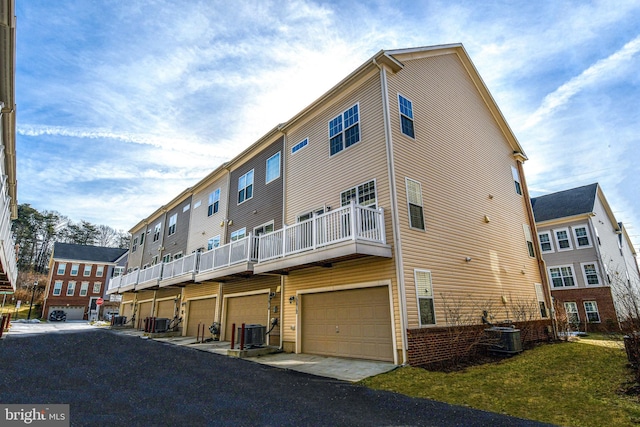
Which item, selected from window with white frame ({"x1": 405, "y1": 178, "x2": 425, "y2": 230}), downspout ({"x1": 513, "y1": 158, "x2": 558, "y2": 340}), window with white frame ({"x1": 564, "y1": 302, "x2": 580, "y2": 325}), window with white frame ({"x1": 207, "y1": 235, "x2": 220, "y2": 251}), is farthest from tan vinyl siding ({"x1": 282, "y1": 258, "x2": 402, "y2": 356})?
window with white frame ({"x1": 564, "y1": 302, "x2": 580, "y2": 325})

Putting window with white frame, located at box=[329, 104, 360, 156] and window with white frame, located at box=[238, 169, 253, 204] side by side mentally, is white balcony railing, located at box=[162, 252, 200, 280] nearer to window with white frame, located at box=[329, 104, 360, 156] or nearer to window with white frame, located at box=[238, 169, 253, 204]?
window with white frame, located at box=[238, 169, 253, 204]

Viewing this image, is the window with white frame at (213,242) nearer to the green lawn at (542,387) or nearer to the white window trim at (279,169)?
the white window trim at (279,169)

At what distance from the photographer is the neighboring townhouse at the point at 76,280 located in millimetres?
47591

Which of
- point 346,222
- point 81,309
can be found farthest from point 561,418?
point 81,309

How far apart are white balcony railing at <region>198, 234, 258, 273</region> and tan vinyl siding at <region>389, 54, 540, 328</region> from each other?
21.6ft

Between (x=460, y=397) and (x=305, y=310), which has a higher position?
(x=305, y=310)

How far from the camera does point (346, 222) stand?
9.77m

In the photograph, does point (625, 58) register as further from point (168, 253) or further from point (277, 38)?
point (168, 253)

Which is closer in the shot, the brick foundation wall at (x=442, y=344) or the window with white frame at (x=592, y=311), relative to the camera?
the brick foundation wall at (x=442, y=344)

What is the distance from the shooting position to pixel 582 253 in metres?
24.0

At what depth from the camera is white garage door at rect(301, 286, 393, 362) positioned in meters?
9.85

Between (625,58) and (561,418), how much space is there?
14695mm

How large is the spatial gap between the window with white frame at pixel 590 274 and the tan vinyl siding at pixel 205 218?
25.2 m

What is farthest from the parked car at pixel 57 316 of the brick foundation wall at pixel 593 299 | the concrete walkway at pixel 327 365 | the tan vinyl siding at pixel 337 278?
the brick foundation wall at pixel 593 299
